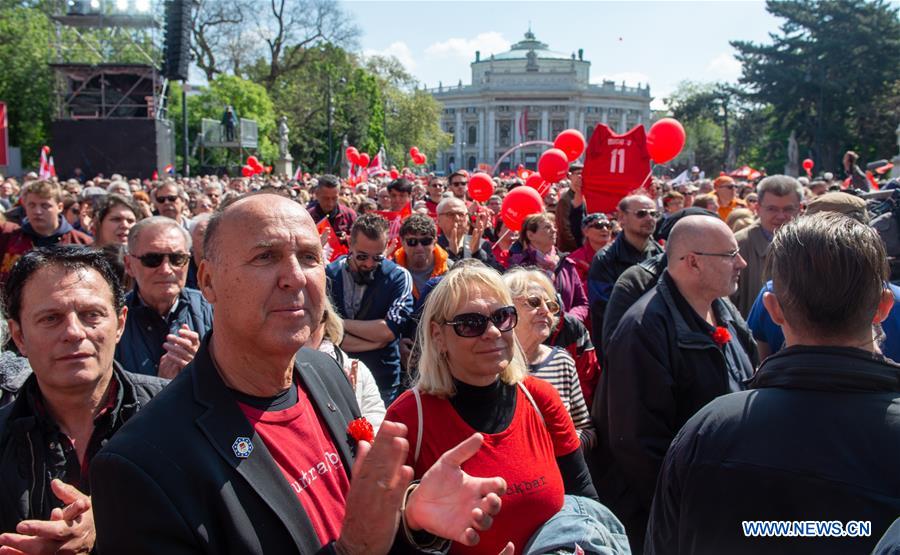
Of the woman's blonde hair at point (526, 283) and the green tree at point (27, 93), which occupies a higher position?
the green tree at point (27, 93)

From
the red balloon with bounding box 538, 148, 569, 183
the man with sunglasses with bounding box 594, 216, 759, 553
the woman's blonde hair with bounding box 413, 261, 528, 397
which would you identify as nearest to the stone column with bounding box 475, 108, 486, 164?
the red balloon with bounding box 538, 148, 569, 183

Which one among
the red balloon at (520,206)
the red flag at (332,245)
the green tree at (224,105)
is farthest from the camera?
the green tree at (224,105)

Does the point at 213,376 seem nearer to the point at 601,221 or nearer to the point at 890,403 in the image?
the point at 890,403

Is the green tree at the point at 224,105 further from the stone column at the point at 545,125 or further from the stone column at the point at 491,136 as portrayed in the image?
the stone column at the point at 545,125

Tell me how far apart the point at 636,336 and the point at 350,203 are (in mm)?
8811

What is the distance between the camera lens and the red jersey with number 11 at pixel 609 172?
741 centimetres

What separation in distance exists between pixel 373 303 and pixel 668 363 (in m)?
2.23

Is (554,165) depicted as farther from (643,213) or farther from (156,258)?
(156,258)

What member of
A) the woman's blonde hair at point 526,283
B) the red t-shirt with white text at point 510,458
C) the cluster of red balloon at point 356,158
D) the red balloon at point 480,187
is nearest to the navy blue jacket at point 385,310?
the woman's blonde hair at point 526,283

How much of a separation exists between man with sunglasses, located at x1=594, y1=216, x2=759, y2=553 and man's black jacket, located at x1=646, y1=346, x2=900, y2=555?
125cm

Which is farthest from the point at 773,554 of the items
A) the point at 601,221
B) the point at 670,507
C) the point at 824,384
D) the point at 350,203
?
the point at 350,203

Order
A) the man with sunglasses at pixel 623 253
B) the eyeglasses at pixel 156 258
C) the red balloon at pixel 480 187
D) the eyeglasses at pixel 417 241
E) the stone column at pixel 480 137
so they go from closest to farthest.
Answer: the eyeglasses at pixel 156 258 < the man with sunglasses at pixel 623 253 < the eyeglasses at pixel 417 241 < the red balloon at pixel 480 187 < the stone column at pixel 480 137

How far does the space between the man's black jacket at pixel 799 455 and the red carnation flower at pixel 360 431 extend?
2.69ft

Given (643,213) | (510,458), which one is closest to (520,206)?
(643,213)
